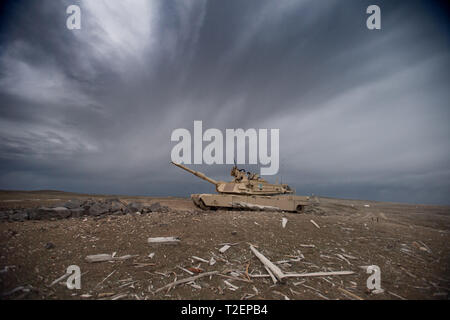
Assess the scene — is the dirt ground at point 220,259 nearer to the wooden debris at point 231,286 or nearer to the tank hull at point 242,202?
the wooden debris at point 231,286

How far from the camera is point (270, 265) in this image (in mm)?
5516

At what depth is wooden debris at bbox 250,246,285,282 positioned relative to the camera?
197 inches

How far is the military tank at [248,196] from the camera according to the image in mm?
15359

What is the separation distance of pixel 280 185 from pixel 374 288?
13901mm

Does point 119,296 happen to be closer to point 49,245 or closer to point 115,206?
point 49,245

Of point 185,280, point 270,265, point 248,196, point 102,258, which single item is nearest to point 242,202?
point 248,196

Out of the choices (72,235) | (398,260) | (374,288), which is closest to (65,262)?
(72,235)

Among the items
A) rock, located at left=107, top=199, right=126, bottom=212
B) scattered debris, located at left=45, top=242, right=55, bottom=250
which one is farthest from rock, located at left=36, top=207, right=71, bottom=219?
scattered debris, located at left=45, top=242, right=55, bottom=250

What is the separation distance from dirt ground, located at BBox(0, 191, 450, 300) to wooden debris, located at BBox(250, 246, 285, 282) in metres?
0.14

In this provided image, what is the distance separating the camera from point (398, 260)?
6594 mm

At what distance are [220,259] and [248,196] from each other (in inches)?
403

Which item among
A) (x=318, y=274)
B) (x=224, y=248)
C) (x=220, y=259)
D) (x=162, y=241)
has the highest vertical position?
(x=162, y=241)

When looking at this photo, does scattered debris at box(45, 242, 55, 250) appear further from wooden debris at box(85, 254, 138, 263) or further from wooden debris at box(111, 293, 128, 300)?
wooden debris at box(111, 293, 128, 300)

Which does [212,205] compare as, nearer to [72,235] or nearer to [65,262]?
[72,235]
